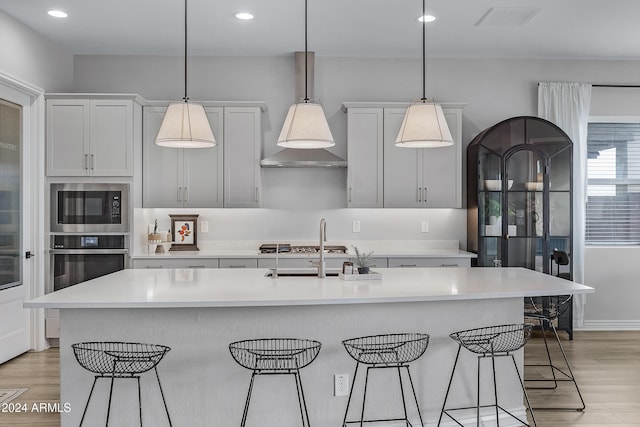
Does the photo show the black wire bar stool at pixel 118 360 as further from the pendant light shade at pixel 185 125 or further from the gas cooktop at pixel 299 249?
the gas cooktop at pixel 299 249

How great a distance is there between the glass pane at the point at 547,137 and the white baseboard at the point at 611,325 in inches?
76.1

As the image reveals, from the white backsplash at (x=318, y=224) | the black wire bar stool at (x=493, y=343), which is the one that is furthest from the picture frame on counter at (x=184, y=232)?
the black wire bar stool at (x=493, y=343)

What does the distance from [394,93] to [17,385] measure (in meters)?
4.33

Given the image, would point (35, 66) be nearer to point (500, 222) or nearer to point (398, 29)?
point (398, 29)

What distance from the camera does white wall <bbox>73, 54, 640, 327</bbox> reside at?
5609 mm

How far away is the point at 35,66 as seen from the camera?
4852 mm

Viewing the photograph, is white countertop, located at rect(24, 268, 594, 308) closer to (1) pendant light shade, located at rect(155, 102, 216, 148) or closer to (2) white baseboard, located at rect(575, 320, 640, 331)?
(1) pendant light shade, located at rect(155, 102, 216, 148)

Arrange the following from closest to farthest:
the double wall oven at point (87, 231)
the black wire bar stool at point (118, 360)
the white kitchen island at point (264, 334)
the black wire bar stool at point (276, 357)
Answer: the black wire bar stool at point (118, 360), the black wire bar stool at point (276, 357), the white kitchen island at point (264, 334), the double wall oven at point (87, 231)

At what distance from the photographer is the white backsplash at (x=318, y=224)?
18.5 ft

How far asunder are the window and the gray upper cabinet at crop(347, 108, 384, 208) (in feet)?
7.93

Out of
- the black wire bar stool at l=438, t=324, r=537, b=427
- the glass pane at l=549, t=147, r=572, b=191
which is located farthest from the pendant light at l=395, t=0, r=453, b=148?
the glass pane at l=549, t=147, r=572, b=191

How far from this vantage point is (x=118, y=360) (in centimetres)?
253

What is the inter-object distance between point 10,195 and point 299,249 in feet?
8.72

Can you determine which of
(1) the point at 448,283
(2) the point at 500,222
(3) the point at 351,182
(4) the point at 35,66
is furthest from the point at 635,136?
(4) the point at 35,66
